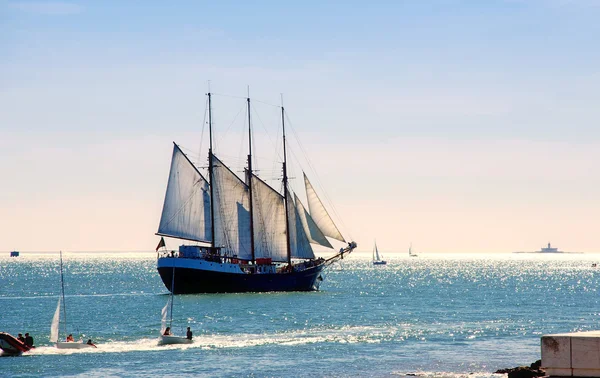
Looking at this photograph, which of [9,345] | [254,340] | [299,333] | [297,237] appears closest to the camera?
[9,345]

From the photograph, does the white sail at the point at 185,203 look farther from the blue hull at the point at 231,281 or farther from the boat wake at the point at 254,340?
the boat wake at the point at 254,340

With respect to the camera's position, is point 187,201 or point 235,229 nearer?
point 187,201

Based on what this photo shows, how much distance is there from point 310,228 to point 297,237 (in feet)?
10.7

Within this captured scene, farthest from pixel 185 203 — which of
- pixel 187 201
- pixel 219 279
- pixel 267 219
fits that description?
pixel 267 219

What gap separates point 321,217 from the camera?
116m

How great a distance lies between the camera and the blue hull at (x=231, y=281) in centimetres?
11412

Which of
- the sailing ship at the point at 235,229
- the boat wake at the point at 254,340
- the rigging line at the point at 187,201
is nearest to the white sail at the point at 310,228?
the sailing ship at the point at 235,229

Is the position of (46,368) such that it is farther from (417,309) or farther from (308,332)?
(417,309)

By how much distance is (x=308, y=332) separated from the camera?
73.2 m

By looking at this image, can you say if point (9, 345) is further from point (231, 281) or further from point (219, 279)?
point (231, 281)

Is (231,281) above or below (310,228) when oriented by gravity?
A: below

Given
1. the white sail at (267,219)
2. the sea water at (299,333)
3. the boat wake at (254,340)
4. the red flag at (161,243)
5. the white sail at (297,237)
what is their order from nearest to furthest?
the sea water at (299,333) < the boat wake at (254,340) < the red flag at (161,243) < the white sail at (297,237) < the white sail at (267,219)

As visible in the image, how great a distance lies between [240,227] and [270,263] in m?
6.05

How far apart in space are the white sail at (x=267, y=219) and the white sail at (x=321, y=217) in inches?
158
